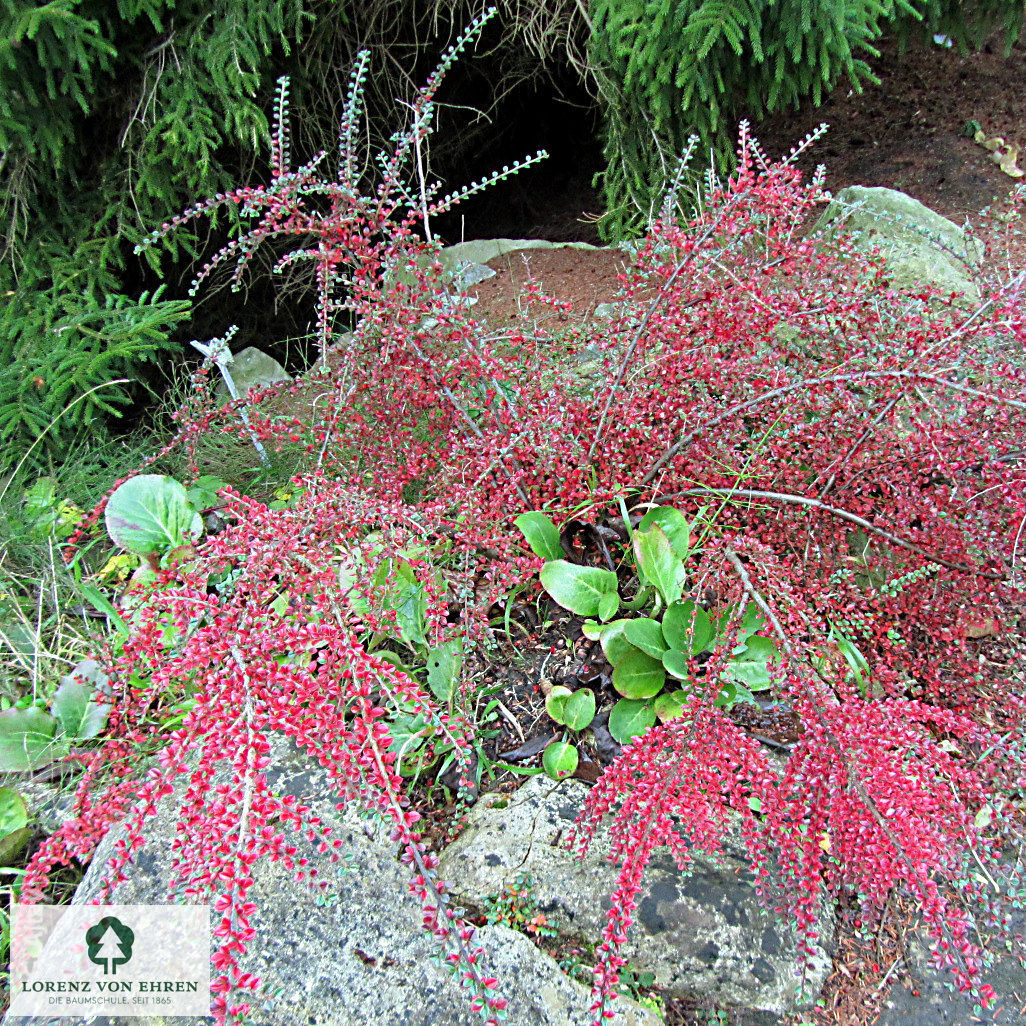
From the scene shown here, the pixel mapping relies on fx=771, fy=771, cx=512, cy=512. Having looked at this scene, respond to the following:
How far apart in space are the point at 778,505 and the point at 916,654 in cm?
51

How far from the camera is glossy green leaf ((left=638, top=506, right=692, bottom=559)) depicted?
195 cm

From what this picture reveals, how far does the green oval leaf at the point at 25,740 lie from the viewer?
6.35ft

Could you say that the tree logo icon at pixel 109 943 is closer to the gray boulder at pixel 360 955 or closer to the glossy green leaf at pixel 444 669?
the gray boulder at pixel 360 955

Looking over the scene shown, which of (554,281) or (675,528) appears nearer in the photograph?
(675,528)

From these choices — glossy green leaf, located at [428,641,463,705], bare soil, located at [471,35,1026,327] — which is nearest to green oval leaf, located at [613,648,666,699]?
glossy green leaf, located at [428,641,463,705]

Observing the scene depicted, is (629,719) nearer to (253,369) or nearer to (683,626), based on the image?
(683,626)

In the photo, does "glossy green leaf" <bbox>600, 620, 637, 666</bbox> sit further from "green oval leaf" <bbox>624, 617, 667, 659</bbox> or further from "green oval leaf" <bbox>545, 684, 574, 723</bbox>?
"green oval leaf" <bbox>545, 684, 574, 723</bbox>

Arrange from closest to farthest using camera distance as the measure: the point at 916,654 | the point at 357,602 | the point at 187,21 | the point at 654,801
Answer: the point at 654,801, the point at 357,602, the point at 916,654, the point at 187,21

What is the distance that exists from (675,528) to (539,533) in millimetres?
350

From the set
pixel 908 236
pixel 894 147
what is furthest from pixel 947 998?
pixel 894 147

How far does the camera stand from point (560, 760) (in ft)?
5.83

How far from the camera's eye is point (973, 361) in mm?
2029

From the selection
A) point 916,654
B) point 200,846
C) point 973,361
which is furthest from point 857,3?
point 200,846

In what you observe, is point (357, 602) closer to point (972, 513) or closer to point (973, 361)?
point (972, 513)
